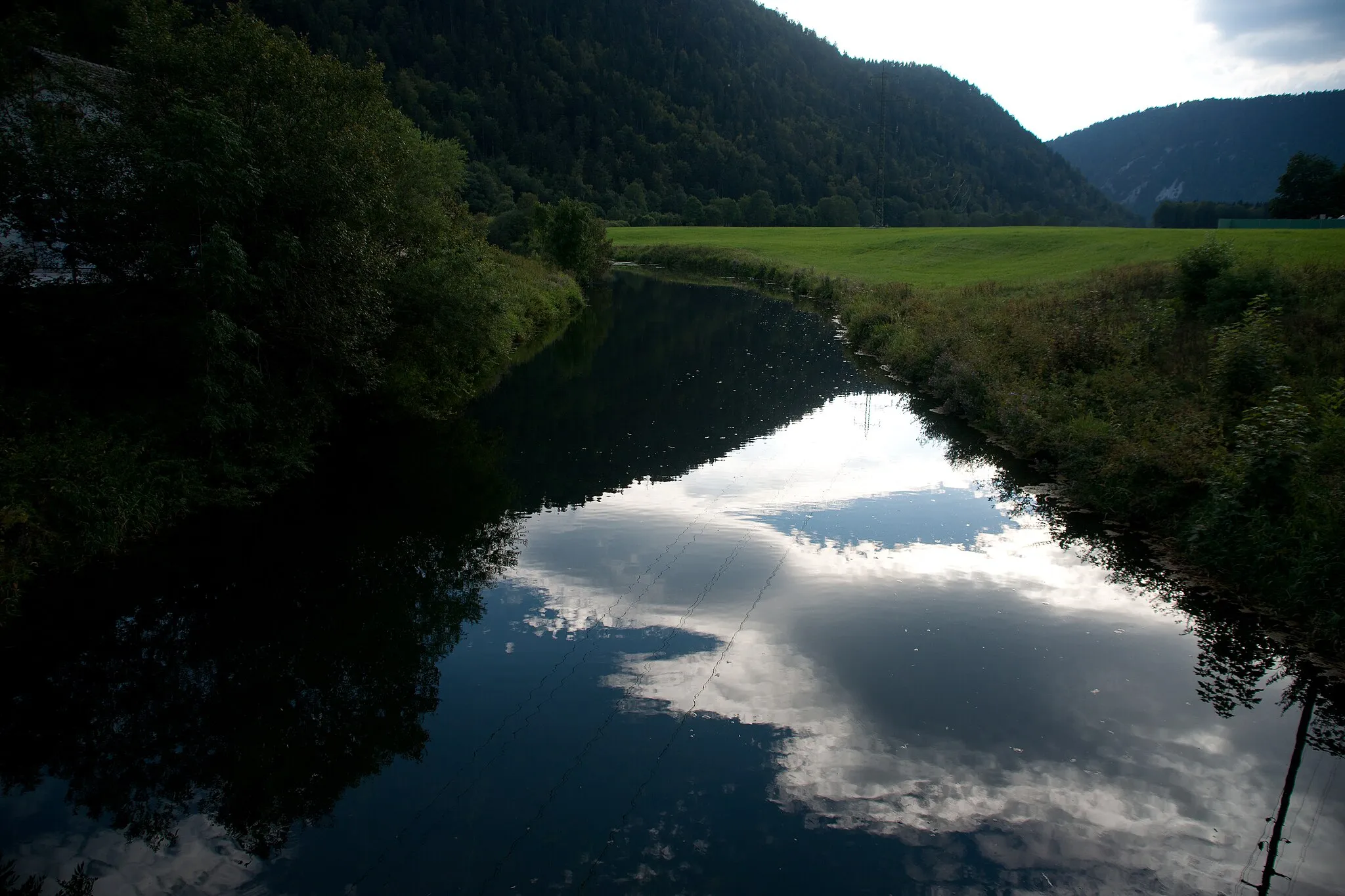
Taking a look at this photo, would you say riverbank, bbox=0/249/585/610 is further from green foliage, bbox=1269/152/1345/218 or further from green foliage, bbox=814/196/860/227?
green foliage, bbox=814/196/860/227

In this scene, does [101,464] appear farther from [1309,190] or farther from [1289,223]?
[1309,190]

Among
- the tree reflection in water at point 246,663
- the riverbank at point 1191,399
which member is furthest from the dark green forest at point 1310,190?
the tree reflection in water at point 246,663

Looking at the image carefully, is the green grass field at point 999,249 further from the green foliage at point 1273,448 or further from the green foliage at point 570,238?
the green foliage at point 570,238

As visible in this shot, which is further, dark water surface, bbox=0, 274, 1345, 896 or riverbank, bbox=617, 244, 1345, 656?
riverbank, bbox=617, 244, 1345, 656

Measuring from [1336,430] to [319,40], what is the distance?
178m

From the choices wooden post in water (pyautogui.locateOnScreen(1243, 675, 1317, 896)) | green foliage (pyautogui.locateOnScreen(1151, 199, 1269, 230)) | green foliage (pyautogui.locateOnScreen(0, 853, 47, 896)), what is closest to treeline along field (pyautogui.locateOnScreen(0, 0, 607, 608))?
green foliage (pyautogui.locateOnScreen(0, 853, 47, 896))

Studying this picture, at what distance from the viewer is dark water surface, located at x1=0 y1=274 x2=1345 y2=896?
26.8ft

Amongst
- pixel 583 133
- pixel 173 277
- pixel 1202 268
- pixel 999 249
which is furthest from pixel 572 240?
pixel 583 133

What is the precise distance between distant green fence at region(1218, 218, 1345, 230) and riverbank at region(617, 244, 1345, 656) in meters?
21.5

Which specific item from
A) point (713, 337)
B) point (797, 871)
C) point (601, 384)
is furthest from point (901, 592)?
point (713, 337)

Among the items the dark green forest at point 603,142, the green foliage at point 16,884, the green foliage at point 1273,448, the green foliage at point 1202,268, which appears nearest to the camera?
the green foliage at point 16,884

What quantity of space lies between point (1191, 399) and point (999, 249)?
43629 mm

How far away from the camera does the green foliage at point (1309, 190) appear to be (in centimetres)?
5369

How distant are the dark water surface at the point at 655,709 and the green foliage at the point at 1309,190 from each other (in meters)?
52.3
